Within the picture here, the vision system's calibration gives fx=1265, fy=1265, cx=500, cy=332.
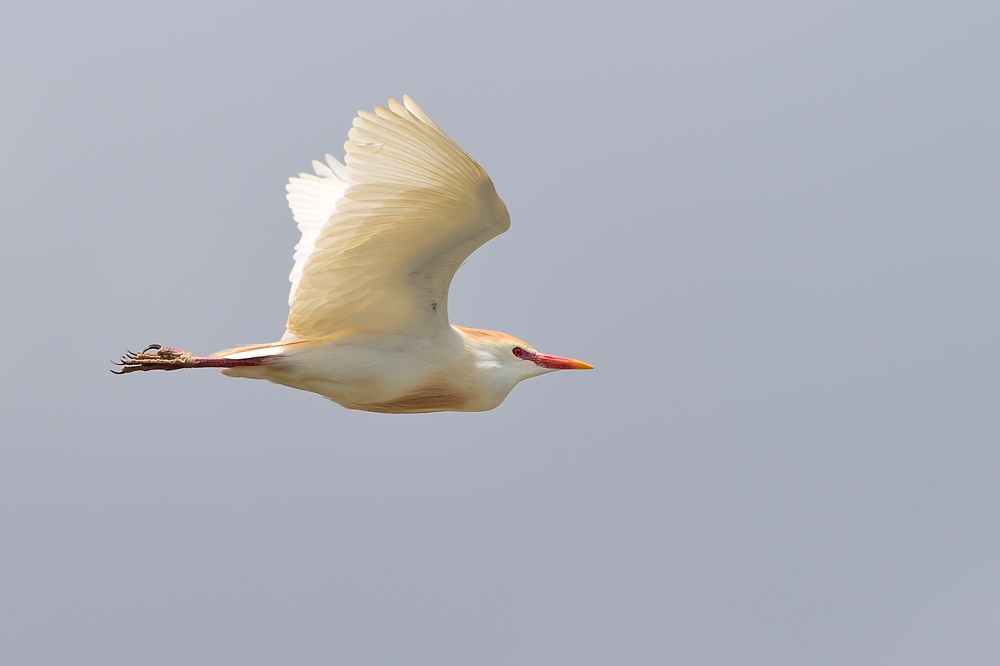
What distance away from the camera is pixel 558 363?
12.0 meters

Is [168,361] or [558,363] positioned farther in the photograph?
[558,363]

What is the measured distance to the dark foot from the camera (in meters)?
10.6

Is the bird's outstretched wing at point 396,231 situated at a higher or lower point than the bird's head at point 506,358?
higher

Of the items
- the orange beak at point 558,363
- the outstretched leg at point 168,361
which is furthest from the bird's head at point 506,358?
the outstretched leg at point 168,361

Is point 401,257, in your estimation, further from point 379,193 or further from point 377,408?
point 377,408

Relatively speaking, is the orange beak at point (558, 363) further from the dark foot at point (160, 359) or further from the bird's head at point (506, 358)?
the dark foot at point (160, 359)

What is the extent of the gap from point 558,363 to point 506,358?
2.30 feet

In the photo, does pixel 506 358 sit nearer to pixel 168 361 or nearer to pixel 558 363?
pixel 558 363

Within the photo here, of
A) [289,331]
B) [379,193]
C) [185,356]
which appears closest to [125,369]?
[185,356]

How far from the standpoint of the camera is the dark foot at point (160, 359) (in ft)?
34.6

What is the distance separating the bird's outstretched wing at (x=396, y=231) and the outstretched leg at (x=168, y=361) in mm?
589

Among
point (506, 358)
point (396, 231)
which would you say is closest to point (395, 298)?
point (396, 231)

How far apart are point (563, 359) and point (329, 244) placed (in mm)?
2901

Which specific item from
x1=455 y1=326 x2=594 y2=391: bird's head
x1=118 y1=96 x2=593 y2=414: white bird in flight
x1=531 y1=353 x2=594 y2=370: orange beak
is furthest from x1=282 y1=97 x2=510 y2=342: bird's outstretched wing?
x1=531 y1=353 x2=594 y2=370: orange beak
